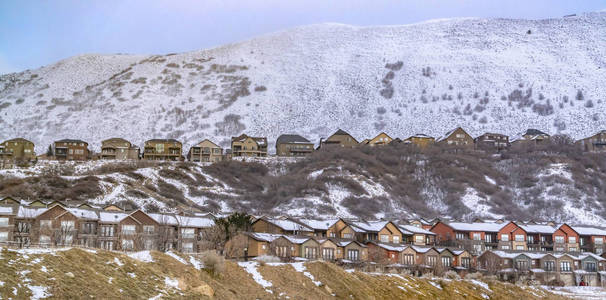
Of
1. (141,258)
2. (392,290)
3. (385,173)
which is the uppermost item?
(385,173)

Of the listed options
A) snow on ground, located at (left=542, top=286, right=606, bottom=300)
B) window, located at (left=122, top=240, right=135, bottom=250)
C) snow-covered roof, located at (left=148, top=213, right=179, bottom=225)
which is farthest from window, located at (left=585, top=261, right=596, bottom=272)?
window, located at (left=122, top=240, right=135, bottom=250)

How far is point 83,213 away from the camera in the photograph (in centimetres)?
6606

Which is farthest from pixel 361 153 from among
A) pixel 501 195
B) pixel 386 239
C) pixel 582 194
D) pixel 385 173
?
pixel 386 239

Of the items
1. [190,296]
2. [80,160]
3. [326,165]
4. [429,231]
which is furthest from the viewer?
[80,160]

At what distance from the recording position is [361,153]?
461ft

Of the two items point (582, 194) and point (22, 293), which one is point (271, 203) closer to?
point (582, 194)

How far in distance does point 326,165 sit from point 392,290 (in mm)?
91649

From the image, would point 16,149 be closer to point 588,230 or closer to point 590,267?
point 588,230

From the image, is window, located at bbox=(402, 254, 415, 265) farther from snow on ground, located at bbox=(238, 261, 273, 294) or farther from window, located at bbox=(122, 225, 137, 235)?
snow on ground, located at bbox=(238, 261, 273, 294)

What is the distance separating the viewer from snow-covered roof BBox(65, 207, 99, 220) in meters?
64.8

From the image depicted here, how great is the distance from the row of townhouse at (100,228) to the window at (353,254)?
15.9 meters

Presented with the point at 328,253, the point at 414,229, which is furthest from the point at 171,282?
the point at 414,229

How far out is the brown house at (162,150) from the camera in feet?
491

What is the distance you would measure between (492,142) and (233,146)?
6422 cm
